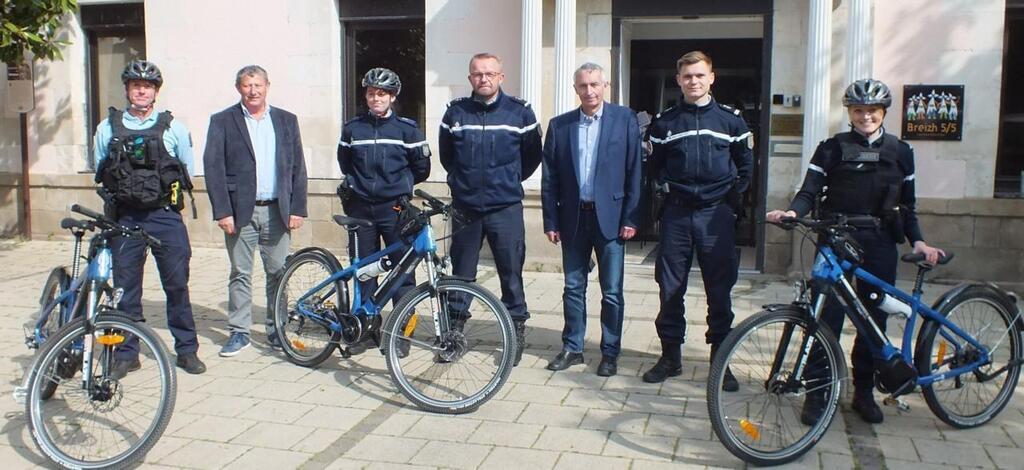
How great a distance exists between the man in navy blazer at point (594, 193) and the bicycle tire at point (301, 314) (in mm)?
1460

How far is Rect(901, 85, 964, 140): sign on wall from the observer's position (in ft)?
28.3

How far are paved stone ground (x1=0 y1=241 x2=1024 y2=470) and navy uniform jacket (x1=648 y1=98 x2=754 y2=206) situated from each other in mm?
1175

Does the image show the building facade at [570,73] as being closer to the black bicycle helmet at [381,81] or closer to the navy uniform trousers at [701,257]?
the navy uniform trousers at [701,257]

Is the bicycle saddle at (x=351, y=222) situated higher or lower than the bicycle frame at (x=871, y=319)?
higher

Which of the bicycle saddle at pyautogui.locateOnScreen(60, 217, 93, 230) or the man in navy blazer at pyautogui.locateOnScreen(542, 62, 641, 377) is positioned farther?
the man in navy blazer at pyautogui.locateOnScreen(542, 62, 641, 377)

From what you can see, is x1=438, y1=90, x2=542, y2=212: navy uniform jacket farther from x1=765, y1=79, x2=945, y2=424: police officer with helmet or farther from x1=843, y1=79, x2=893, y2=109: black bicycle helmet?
x1=843, y1=79, x2=893, y2=109: black bicycle helmet

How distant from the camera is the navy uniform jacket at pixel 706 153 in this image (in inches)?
205

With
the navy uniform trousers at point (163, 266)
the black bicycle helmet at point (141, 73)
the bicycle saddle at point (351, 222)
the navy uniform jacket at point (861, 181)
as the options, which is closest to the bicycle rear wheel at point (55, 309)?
the navy uniform trousers at point (163, 266)

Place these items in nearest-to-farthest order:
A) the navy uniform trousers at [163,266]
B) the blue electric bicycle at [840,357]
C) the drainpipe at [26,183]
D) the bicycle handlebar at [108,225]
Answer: the blue electric bicycle at [840,357], the bicycle handlebar at [108,225], the navy uniform trousers at [163,266], the drainpipe at [26,183]

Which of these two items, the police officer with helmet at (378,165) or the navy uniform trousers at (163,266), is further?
the police officer with helmet at (378,165)

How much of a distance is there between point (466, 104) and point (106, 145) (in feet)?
7.10

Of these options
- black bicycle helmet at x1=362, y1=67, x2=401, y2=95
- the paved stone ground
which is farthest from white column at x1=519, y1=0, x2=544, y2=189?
the paved stone ground

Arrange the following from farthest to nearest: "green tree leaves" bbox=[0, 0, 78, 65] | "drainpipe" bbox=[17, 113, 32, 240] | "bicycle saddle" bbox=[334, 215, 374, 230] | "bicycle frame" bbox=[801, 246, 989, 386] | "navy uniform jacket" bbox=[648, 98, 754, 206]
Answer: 1. "drainpipe" bbox=[17, 113, 32, 240]
2. "green tree leaves" bbox=[0, 0, 78, 65]
3. "bicycle saddle" bbox=[334, 215, 374, 230]
4. "navy uniform jacket" bbox=[648, 98, 754, 206]
5. "bicycle frame" bbox=[801, 246, 989, 386]

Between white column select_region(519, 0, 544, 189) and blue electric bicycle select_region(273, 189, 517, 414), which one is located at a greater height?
white column select_region(519, 0, 544, 189)
